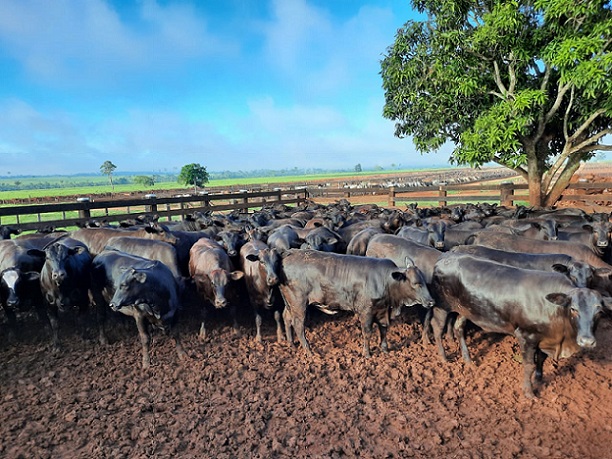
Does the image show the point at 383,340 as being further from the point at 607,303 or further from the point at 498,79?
the point at 498,79

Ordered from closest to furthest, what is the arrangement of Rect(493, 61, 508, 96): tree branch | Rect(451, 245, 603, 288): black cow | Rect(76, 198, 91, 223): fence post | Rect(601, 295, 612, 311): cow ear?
Rect(601, 295, 612, 311): cow ear < Rect(451, 245, 603, 288): black cow < Rect(76, 198, 91, 223): fence post < Rect(493, 61, 508, 96): tree branch

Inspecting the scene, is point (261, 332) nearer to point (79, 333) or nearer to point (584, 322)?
point (79, 333)

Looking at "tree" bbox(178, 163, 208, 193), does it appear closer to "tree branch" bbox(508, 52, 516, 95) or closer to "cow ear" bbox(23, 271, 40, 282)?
"tree branch" bbox(508, 52, 516, 95)

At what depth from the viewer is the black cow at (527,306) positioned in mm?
4004


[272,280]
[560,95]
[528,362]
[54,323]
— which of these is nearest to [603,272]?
[528,362]

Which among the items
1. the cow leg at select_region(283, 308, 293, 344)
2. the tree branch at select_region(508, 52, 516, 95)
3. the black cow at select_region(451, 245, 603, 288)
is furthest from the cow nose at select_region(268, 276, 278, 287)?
the tree branch at select_region(508, 52, 516, 95)

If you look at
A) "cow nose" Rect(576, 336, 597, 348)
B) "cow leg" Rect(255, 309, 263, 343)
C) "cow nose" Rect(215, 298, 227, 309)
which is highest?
"cow nose" Rect(576, 336, 597, 348)

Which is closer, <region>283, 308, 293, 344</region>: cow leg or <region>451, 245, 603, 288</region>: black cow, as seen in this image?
<region>451, 245, 603, 288</region>: black cow

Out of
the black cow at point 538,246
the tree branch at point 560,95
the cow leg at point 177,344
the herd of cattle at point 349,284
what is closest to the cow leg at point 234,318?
the herd of cattle at point 349,284

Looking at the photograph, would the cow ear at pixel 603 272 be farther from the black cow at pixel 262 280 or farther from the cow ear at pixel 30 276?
the cow ear at pixel 30 276

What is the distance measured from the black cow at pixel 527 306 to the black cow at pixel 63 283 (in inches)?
203

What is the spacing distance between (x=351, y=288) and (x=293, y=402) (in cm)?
188

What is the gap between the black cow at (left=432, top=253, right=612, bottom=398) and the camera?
4.00 m

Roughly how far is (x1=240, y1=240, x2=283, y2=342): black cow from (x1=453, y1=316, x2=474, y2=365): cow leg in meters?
2.60
